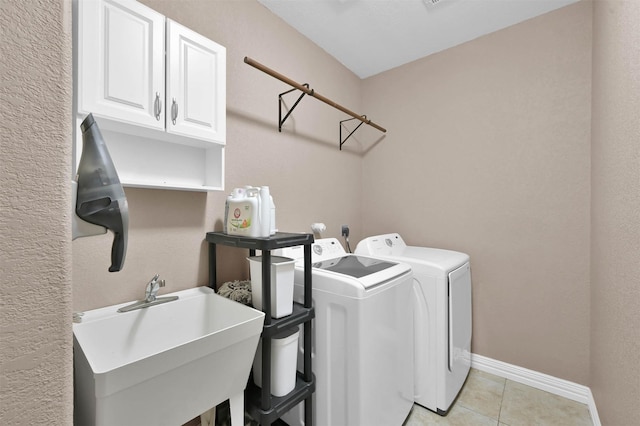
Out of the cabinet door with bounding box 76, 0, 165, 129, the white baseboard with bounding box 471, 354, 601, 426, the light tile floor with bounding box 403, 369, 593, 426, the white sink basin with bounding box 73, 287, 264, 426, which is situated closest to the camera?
the white sink basin with bounding box 73, 287, 264, 426

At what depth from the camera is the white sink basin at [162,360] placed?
30.5 inches

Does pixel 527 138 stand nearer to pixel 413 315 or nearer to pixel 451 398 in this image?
→ pixel 413 315

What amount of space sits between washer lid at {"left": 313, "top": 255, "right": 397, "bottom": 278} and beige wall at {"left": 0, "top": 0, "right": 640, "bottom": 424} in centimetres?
49

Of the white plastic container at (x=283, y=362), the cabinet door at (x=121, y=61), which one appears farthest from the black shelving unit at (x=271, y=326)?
the cabinet door at (x=121, y=61)

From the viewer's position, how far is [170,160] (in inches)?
56.1

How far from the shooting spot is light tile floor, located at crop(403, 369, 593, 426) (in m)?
1.70

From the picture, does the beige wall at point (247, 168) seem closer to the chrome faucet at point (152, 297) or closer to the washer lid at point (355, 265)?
the chrome faucet at point (152, 297)

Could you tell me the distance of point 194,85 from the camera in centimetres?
133

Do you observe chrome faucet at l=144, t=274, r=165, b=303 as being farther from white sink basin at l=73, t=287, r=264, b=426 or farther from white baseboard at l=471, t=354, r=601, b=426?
white baseboard at l=471, t=354, r=601, b=426

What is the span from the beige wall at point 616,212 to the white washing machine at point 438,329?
2.32ft

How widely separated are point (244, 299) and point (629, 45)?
2.01 m

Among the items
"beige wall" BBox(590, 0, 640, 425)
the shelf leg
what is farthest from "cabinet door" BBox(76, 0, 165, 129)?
"beige wall" BBox(590, 0, 640, 425)

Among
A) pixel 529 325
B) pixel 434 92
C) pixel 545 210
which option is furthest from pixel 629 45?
pixel 529 325

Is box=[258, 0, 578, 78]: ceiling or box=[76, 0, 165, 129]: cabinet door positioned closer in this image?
box=[76, 0, 165, 129]: cabinet door
